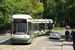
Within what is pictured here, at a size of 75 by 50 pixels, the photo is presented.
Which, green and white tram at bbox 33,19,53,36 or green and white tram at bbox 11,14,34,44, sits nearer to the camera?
green and white tram at bbox 11,14,34,44

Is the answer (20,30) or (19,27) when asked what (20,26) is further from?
(20,30)

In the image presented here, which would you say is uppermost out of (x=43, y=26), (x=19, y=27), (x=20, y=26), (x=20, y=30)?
(x=20, y=26)

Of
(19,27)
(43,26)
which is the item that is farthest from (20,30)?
(43,26)

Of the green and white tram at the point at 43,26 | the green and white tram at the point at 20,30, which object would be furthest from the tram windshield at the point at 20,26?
the green and white tram at the point at 43,26

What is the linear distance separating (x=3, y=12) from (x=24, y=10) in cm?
956

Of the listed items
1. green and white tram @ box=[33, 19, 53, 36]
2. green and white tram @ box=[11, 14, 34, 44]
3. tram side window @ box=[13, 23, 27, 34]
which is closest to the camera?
green and white tram @ box=[11, 14, 34, 44]

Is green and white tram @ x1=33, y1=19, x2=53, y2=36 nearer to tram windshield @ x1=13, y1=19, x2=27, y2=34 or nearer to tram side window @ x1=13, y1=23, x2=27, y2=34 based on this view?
tram windshield @ x1=13, y1=19, x2=27, y2=34

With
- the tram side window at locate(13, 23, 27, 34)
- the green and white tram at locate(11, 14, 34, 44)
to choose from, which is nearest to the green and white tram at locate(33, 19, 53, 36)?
the green and white tram at locate(11, 14, 34, 44)

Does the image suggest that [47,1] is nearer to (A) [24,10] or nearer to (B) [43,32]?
(A) [24,10]

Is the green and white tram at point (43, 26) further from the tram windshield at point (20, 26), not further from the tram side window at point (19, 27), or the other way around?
the tram side window at point (19, 27)

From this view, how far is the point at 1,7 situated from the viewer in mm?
42938

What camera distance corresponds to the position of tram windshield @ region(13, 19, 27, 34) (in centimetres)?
2298

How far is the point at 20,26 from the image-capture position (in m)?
23.2

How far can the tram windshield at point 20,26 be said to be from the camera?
22984 mm
